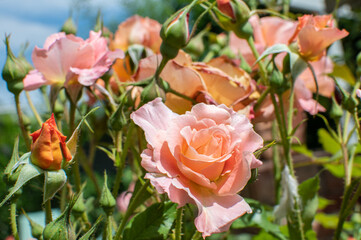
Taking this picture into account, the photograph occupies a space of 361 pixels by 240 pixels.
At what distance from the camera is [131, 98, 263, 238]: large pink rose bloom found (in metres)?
0.23

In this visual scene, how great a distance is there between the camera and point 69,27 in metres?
0.42

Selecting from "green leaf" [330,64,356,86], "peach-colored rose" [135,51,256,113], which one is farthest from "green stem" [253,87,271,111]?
"green leaf" [330,64,356,86]

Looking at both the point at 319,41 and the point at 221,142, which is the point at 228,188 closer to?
the point at 221,142

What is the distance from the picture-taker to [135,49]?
17.6 inches

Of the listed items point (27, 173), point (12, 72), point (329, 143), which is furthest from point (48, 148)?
point (329, 143)

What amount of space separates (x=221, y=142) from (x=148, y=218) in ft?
0.31

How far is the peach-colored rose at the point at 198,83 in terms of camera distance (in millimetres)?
333

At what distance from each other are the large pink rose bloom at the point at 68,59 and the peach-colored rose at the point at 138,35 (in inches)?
4.4

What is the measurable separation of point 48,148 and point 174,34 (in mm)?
110

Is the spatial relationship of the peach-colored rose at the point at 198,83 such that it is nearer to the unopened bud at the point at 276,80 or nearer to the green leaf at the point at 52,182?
the unopened bud at the point at 276,80

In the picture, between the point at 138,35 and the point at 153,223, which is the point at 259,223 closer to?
the point at 153,223

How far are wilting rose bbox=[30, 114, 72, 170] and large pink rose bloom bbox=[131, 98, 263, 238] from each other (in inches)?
1.8

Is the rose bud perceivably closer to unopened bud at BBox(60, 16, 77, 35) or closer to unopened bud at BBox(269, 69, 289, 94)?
unopened bud at BBox(269, 69, 289, 94)

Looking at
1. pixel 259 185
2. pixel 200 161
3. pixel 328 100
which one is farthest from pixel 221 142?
pixel 259 185
